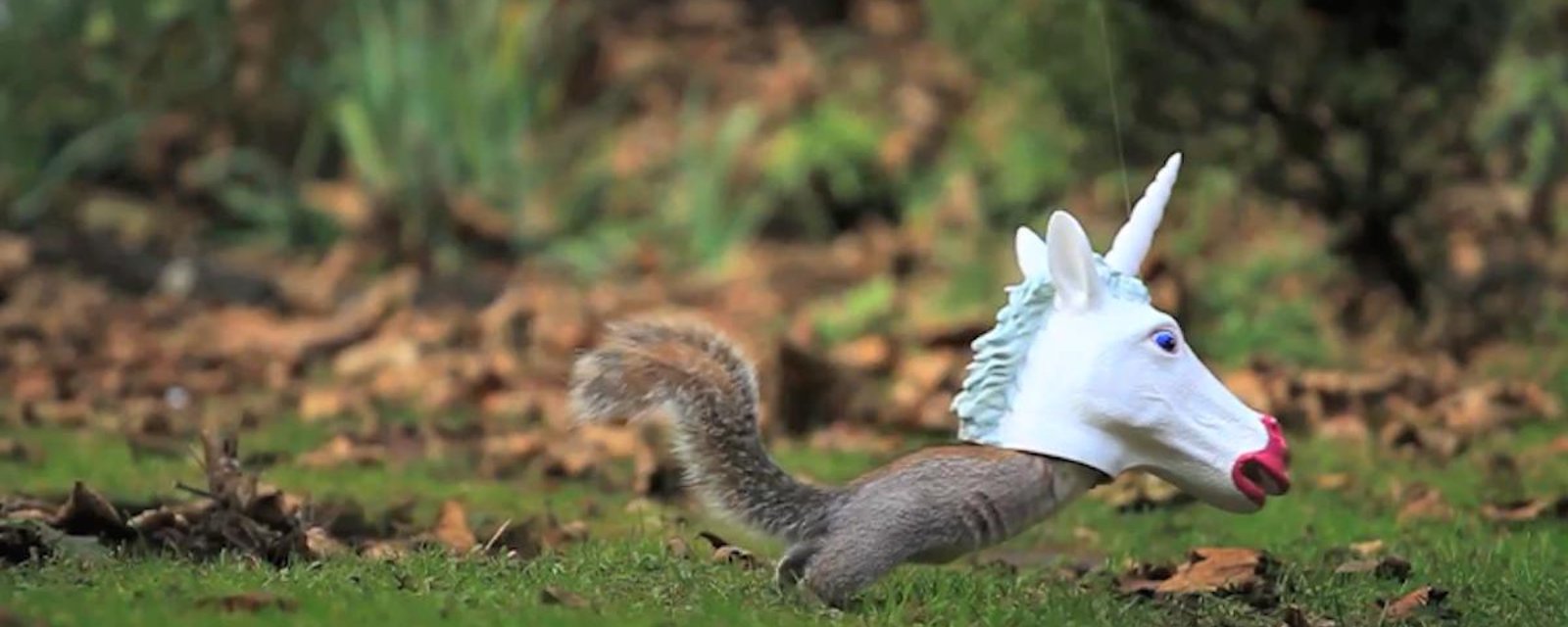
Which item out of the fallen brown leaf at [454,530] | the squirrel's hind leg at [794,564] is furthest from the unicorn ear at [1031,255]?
the fallen brown leaf at [454,530]

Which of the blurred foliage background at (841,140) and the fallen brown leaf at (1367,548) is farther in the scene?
the blurred foliage background at (841,140)

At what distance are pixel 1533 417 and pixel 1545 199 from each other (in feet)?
8.34

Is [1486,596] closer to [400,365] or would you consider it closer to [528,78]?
[400,365]

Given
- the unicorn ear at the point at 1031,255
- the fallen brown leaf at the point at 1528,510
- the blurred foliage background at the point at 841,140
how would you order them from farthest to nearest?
1. the blurred foliage background at the point at 841,140
2. the fallen brown leaf at the point at 1528,510
3. the unicorn ear at the point at 1031,255

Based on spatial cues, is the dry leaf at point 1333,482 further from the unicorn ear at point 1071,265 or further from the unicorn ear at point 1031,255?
the unicorn ear at point 1071,265

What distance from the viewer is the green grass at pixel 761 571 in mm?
3734

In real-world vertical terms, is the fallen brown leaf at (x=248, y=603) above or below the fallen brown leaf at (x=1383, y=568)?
below

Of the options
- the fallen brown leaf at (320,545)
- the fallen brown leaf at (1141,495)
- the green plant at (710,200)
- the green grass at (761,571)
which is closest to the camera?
the green grass at (761,571)

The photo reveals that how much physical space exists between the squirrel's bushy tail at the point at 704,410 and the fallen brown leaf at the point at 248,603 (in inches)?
23.9

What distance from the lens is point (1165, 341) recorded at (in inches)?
159

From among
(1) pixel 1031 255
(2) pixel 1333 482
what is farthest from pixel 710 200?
(1) pixel 1031 255

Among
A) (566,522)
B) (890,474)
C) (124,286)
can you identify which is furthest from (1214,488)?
(124,286)

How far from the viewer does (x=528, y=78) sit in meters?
12.3

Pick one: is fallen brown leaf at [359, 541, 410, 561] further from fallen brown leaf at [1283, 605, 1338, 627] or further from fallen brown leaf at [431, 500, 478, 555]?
fallen brown leaf at [1283, 605, 1338, 627]
